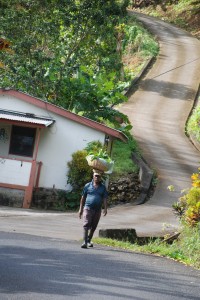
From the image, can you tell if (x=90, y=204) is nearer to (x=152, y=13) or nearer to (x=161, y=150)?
(x=161, y=150)

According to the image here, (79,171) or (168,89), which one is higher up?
(79,171)

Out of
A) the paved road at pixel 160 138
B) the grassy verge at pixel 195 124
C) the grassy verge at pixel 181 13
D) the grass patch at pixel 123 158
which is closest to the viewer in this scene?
the paved road at pixel 160 138

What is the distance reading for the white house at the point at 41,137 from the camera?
30.8 m

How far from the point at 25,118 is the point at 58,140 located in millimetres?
1593

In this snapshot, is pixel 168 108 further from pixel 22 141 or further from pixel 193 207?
pixel 193 207

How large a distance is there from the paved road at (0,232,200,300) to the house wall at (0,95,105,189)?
13412mm

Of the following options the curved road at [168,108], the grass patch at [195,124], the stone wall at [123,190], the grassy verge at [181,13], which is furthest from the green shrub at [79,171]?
the grassy verge at [181,13]

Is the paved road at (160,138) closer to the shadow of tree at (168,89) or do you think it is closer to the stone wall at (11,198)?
the shadow of tree at (168,89)

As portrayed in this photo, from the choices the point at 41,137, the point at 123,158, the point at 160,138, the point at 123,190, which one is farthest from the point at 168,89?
the point at 41,137

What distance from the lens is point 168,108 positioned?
51438 mm

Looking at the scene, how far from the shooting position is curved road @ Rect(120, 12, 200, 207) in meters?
36.2

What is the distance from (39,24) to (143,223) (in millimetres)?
12390

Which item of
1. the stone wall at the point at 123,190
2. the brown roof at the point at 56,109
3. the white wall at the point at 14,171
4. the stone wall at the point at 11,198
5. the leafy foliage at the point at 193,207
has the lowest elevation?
the stone wall at the point at 11,198

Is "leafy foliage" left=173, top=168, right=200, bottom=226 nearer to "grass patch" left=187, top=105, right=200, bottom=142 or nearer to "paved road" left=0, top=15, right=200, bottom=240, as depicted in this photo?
"paved road" left=0, top=15, right=200, bottom=240
